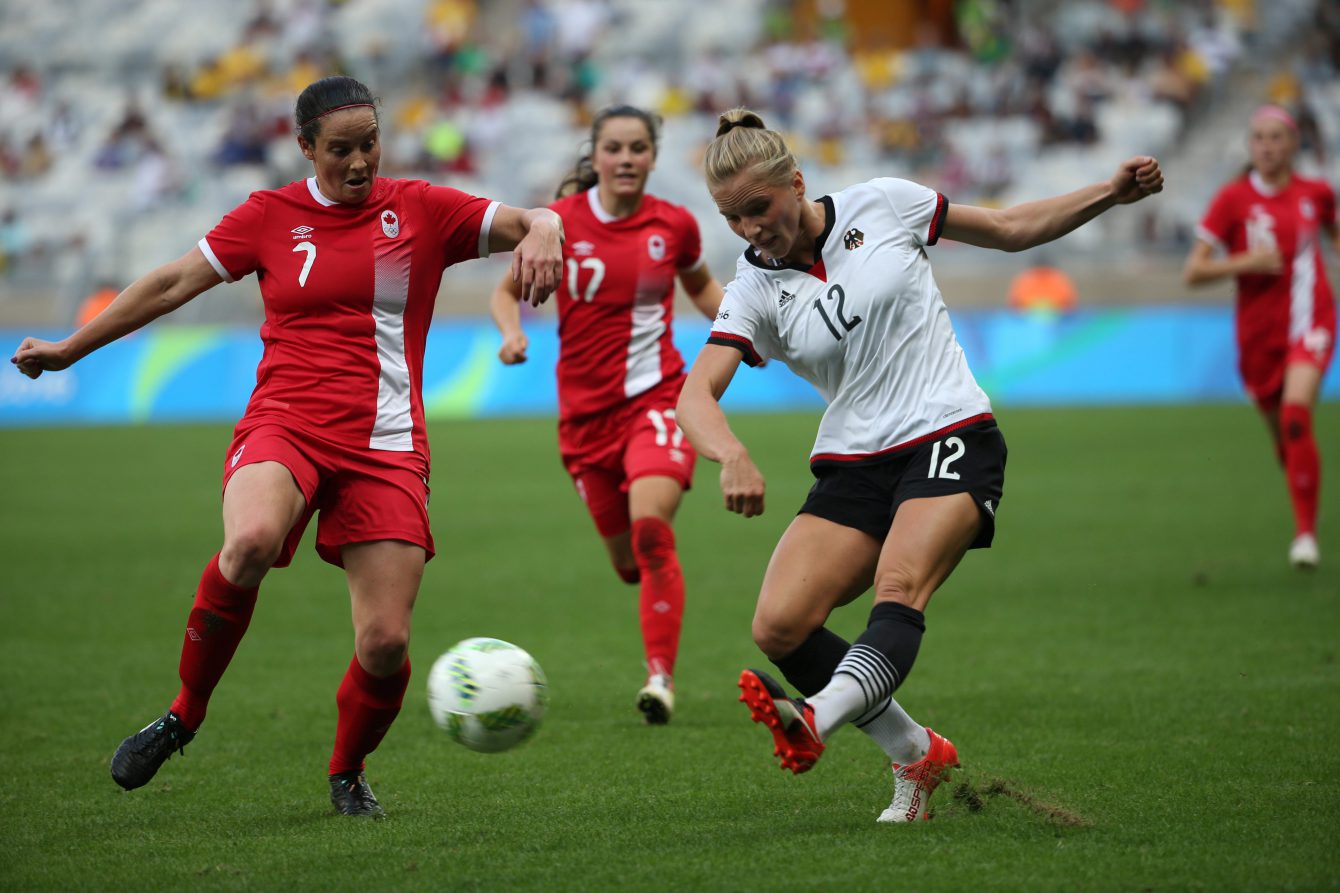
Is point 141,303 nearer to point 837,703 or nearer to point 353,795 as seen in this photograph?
point 353,795

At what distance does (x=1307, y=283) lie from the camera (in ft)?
34.6

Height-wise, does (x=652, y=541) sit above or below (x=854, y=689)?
below

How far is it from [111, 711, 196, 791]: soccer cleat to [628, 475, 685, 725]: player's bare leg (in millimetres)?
2355

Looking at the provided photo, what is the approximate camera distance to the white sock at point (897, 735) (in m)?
5.08

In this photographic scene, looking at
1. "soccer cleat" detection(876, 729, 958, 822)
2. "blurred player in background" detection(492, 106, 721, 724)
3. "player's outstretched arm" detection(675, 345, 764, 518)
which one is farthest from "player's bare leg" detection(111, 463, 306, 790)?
"blurred player in background" detection(492, 106, 721, 724)

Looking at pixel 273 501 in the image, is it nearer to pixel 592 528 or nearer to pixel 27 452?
pixel 592 528

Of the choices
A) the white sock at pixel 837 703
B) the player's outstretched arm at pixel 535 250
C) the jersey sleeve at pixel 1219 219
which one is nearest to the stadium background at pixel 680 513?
the white sock at pixel 837 703

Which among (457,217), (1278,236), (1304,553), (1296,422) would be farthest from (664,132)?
(457,217)

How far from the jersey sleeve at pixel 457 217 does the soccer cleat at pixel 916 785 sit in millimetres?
2205

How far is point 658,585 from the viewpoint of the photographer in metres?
7.25

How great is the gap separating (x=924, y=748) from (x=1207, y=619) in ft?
13.7

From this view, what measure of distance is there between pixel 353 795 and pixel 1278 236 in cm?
776

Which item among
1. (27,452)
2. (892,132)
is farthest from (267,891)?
(892,132)

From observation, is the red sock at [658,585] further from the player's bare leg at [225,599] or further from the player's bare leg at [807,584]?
the player's bare leg at [225,599]
